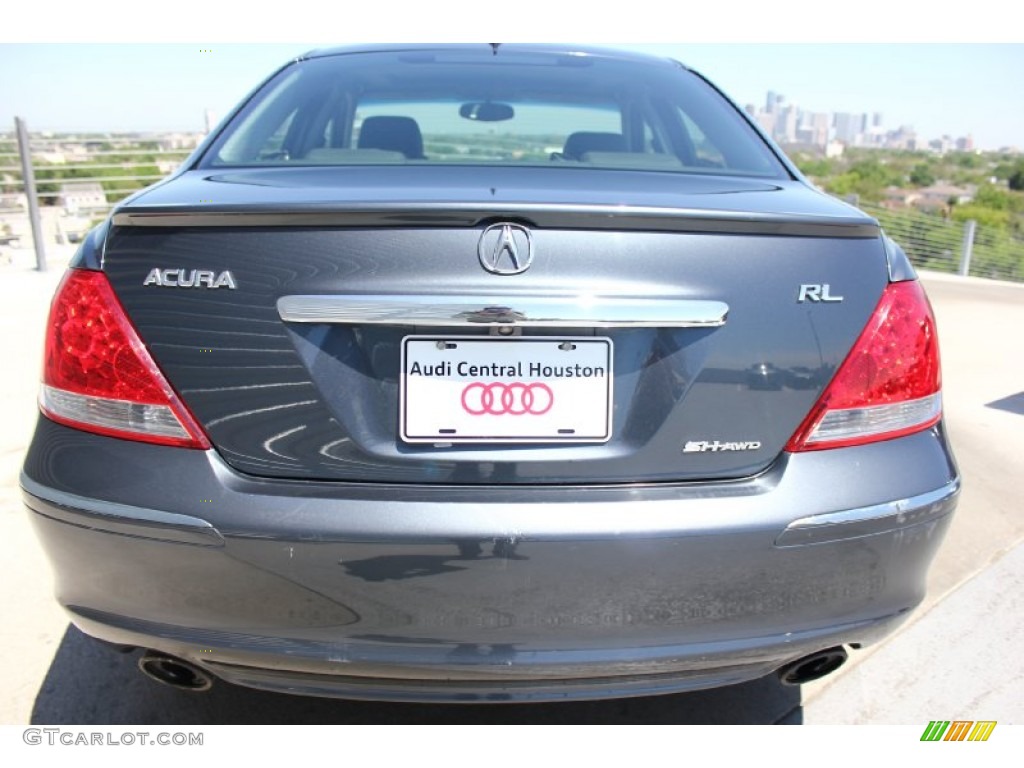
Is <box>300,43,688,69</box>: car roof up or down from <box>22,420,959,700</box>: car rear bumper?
up

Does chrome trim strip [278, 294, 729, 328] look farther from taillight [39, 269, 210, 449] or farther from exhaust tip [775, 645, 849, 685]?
exhaust tip [775, 645, 849, 685]

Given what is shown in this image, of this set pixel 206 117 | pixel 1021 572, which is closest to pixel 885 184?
pixel 206 117

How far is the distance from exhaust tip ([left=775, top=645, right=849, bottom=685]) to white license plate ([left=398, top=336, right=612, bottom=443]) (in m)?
0.65

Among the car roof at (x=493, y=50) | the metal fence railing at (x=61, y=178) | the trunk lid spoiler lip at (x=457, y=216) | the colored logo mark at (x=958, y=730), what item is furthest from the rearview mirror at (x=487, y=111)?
the metal fence railing at (x=61, y=178)

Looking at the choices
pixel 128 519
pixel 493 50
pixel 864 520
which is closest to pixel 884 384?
pixel 864 520

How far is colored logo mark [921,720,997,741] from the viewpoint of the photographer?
202 centimetres

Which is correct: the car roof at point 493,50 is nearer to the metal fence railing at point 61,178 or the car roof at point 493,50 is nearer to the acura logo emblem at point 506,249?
the acura logo emblem at point 506,249

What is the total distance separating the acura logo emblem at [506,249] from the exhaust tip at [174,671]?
0.94m

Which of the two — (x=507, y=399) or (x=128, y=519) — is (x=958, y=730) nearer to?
(x=507, y=399)

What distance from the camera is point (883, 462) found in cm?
158

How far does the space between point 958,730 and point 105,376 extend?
2.01 meters

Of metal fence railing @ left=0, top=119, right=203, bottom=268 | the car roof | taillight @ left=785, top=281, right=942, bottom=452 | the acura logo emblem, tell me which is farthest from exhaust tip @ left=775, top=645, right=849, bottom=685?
metal fence railing @ left=0, top=119, right=203, bottom=268

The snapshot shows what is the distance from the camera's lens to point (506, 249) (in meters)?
1.44

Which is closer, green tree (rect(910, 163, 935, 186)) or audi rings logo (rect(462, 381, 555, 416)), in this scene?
audi rings logo (rect(462, 381, 555, 416))
